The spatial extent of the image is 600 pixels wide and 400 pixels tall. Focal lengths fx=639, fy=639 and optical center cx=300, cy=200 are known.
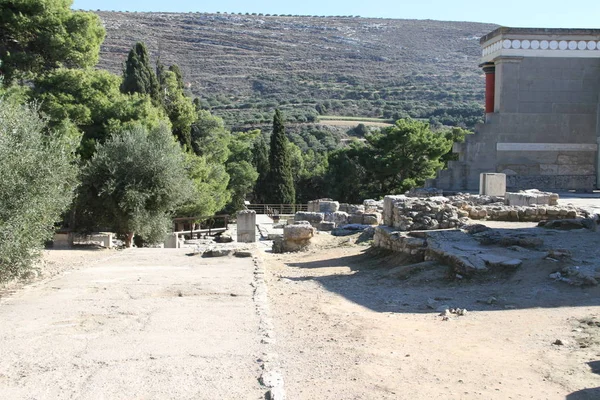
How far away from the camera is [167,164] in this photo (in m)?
17.6

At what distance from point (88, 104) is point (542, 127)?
1415 centimetres

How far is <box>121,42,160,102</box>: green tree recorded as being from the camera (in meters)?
29.0

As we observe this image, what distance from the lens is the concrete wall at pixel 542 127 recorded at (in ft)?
62.5

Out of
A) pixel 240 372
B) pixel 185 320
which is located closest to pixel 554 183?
pixel 185 320

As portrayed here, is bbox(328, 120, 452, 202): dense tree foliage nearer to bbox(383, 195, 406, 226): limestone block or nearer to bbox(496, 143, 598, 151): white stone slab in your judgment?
bbox(496, 143, 598, 151): white stone slab

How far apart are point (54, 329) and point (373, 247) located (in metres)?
8.11

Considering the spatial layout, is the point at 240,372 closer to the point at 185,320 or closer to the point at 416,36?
the point at 185,320

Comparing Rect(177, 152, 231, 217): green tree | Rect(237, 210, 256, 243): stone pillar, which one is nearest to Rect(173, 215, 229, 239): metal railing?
Rect(177, 152, 231, 217): green tree

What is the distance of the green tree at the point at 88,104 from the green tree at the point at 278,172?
17160 mm

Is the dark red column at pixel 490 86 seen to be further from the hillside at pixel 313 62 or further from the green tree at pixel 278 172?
the hillside at pixel 313 62

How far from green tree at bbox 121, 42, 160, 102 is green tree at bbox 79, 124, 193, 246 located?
1144 cm

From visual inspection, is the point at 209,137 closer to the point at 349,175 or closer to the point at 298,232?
the point at 349,175

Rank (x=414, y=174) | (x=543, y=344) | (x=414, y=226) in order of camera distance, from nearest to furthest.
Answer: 1. (x=543, y=344)
2. (x=414, y=226)
3. (x=414, y=174)

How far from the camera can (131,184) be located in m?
17.2
